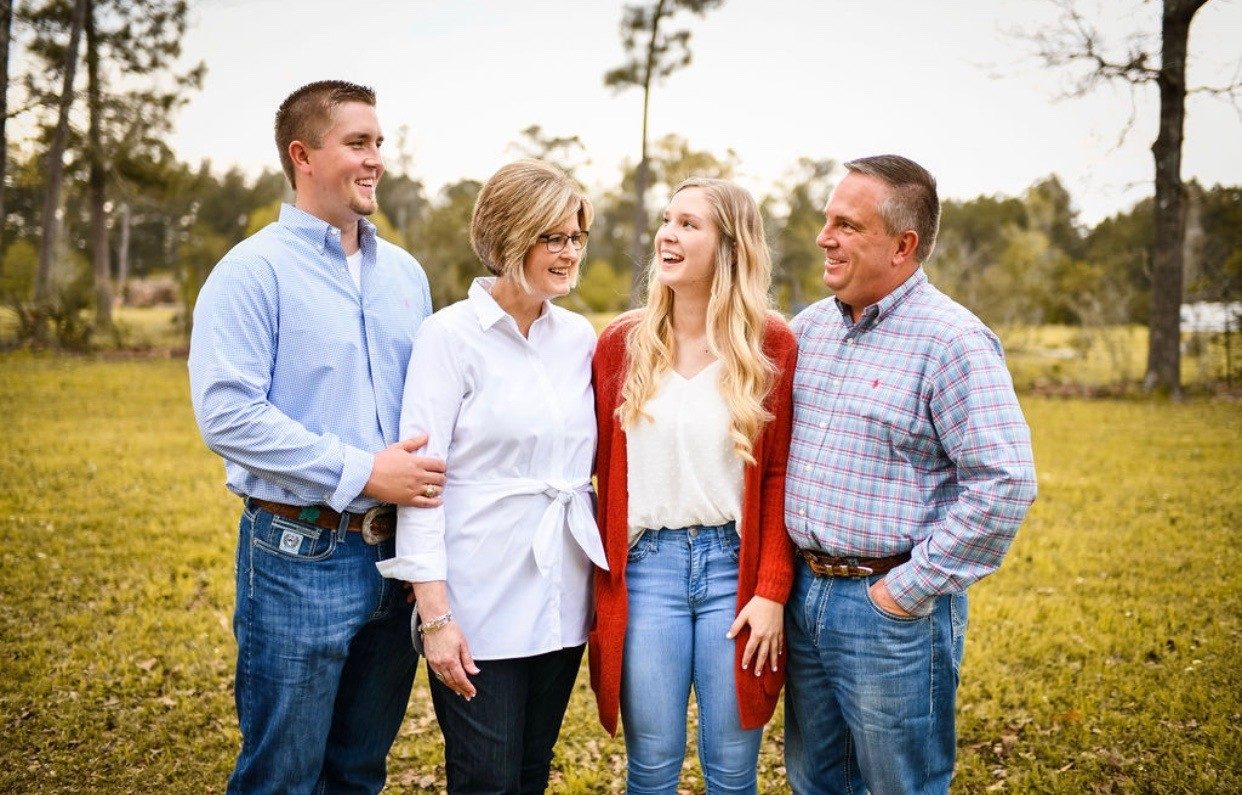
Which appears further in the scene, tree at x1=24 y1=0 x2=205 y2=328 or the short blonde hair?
tree at x1=24 y1=0 x2=205 y2=328

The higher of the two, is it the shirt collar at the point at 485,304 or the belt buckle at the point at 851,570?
the shirt collar at the point at 485,304

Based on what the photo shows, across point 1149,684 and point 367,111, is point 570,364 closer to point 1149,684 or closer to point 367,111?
point 367,111

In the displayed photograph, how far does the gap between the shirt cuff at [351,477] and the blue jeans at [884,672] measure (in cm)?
138

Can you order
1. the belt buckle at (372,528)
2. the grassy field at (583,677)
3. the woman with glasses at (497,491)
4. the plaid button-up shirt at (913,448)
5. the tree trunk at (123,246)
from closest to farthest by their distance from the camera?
the plaid button-up shirt at (913,448) → the woman with glasses at (497,491) → the belt buckle at (372,528) → the grassy field at (583,677) → the tree trunk at (123,246)

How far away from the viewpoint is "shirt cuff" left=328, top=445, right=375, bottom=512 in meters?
2.51

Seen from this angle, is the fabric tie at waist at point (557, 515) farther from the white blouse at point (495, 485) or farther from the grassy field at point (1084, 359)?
the grassy field at point (1084, 359)

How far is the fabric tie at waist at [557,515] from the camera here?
266 centimetres

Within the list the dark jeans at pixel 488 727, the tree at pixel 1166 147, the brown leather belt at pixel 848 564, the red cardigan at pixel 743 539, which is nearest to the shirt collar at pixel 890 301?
the red cardigan at pixel 743 539

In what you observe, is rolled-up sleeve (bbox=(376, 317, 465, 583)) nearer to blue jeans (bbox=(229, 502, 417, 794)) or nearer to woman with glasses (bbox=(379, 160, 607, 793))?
woman with glasses (bbox=(379, 160, 607, 793))

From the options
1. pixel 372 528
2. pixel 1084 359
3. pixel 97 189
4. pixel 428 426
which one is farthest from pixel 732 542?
pixel 97 189

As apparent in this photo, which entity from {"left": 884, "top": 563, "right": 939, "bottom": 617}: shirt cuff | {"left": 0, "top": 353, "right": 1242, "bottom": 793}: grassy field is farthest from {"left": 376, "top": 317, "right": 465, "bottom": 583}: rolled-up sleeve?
{"left": 0, "top": 353, "right": 1242, "bottom": 793}: grassy field

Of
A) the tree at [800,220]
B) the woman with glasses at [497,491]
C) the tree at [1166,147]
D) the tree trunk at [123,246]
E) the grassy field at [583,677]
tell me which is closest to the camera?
the woman with glasses at [497,491]

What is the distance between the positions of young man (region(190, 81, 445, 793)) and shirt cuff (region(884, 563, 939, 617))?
133 centimetres

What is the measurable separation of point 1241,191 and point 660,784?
4289 cm
